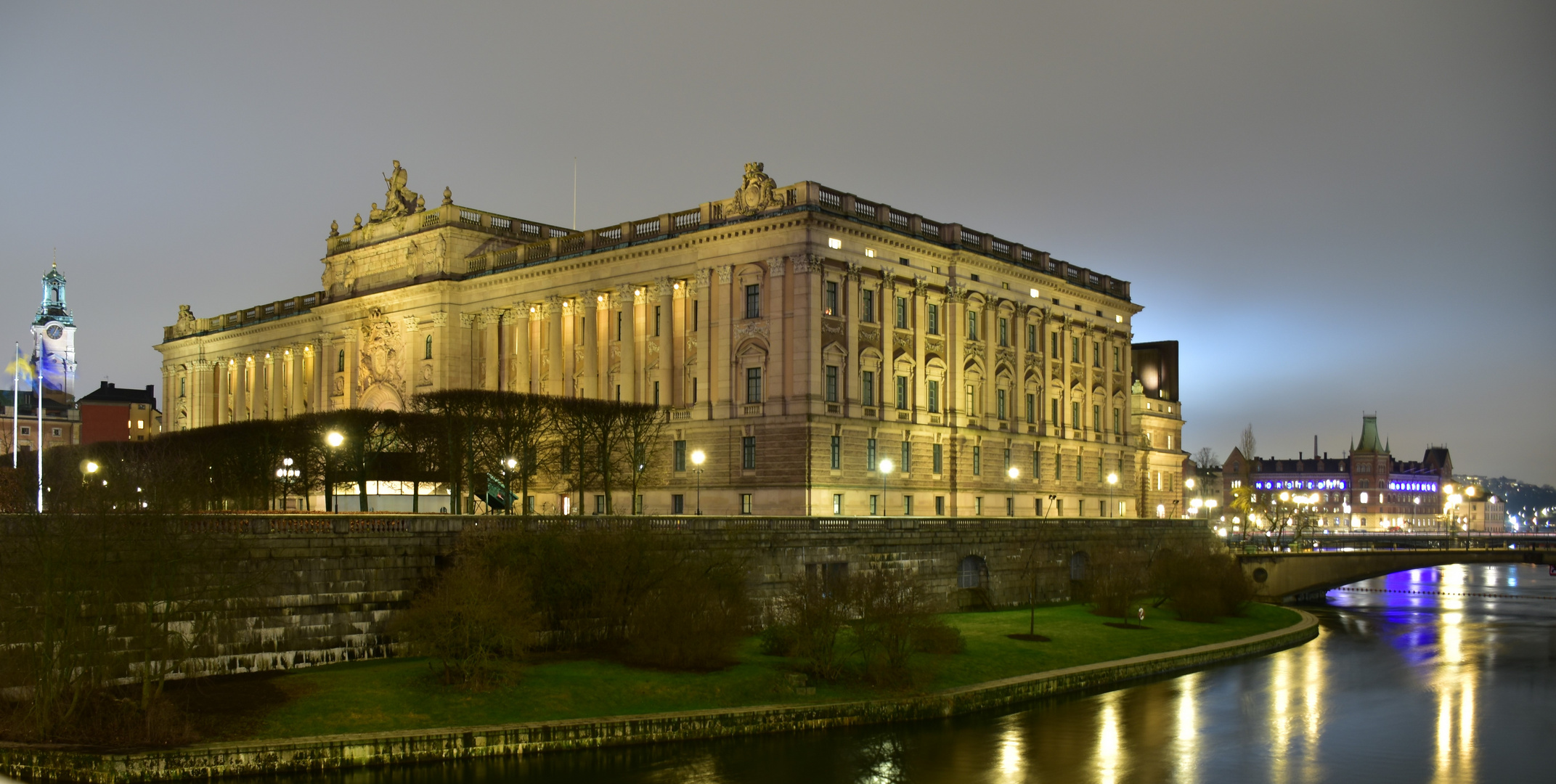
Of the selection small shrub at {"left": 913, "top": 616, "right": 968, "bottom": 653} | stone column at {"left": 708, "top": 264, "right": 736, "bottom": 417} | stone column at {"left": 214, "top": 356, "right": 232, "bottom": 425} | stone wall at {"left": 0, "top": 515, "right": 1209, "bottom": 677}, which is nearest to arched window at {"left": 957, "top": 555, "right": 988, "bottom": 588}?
stone wall at {"left": 0, "top": 515, "right": 1209, "bottom": 677}

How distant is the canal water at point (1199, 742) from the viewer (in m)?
35.3

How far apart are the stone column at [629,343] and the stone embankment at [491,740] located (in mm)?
42009

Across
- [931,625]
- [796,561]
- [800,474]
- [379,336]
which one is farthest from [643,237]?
[931,625]

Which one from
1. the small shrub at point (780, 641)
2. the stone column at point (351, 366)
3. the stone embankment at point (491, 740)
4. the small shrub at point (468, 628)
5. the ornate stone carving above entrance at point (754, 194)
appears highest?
the ornate stone carving above entrance at point (754, 194)

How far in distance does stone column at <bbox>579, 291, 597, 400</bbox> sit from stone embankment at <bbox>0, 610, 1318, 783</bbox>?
45.3m

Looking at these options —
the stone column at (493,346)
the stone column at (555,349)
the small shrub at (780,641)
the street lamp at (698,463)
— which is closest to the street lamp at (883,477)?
the street lamp at (698,463)

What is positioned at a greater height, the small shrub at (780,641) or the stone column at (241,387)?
the stone column at (241,387)

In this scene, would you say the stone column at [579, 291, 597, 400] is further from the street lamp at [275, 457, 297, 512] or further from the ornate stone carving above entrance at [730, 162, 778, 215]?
the street lamp at [275, 457, 297, 512]

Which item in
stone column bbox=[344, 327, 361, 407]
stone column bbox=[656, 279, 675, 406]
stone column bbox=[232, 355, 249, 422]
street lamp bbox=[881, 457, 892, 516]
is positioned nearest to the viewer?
street lamp bbox=[881, 457, 892, 516]

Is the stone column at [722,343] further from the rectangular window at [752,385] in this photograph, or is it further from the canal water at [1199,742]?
the canal water at [1199,742]

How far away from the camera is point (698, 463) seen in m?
75.9

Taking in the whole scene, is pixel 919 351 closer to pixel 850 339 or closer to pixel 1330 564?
pixel 850 339

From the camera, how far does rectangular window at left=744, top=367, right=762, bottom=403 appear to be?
78.3 m

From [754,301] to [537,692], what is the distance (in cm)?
4261
